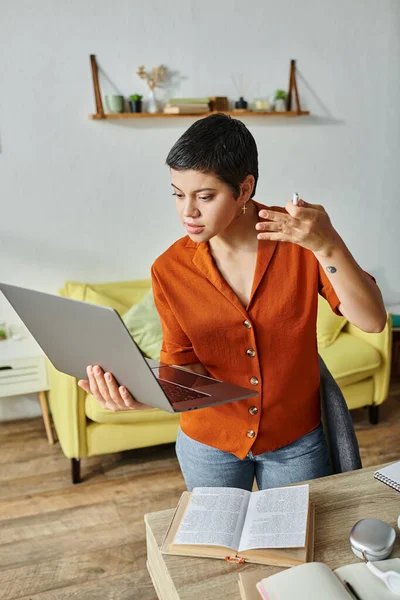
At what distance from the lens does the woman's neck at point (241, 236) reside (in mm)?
1436

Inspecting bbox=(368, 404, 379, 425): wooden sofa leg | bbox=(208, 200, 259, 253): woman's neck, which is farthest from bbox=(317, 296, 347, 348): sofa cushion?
bbox=(208, 200, 259, 253): woman's neck

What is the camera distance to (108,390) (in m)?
1.28

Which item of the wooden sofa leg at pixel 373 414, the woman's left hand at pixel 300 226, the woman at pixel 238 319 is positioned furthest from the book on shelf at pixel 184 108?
the woman's left hand at pixel 300 226

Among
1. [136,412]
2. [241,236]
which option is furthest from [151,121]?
[241,236]

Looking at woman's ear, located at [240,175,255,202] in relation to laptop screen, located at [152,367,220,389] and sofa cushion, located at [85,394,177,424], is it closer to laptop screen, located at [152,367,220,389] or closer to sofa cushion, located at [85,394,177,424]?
laptop screen, located at [152,367,220,389]

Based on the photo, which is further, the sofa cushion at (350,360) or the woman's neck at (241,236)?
the sofa cushion at (350,360)

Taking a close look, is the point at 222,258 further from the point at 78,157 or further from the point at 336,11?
the point at 336,11

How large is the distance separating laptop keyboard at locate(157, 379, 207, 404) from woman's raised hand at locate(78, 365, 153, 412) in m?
0.06

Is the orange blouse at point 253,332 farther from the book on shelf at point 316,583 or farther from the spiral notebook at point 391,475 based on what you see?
the book on shelf at point 316,583

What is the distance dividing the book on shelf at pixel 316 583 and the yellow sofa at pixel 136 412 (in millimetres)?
1812

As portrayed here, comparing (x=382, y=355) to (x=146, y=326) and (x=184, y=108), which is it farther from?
(x=184, y=108)

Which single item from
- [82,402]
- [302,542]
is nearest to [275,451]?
[302,542]

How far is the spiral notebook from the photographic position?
135 centimetres

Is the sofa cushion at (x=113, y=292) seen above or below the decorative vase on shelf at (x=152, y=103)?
below
